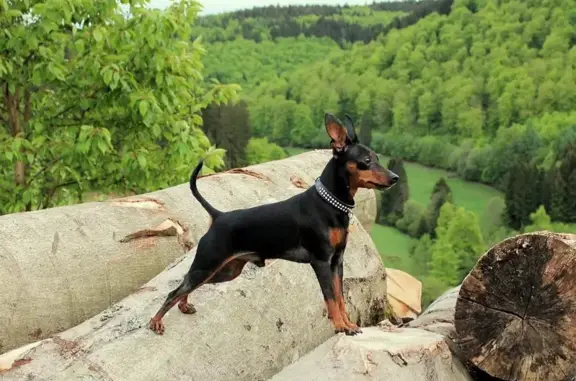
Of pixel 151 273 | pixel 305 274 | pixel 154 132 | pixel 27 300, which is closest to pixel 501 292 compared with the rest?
pixel 305 274

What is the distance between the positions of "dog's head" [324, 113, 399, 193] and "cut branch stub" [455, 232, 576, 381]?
113 centimetres

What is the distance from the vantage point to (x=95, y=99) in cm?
820

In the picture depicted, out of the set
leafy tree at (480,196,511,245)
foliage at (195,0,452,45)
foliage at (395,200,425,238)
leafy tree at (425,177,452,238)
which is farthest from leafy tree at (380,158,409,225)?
foliage at (195,0,452,45)

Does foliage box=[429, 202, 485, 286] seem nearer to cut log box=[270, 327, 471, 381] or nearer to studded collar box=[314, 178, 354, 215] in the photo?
cut log box=[270, 327, 471, 381]

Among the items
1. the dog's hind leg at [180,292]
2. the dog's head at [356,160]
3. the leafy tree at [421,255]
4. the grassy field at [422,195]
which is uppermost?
the dog's head at [356,160]

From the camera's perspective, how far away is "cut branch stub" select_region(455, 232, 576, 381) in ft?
13.8

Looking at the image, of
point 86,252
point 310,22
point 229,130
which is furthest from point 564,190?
point 310,22

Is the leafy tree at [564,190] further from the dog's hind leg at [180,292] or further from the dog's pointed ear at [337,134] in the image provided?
the dog's hind leg at [180,292]

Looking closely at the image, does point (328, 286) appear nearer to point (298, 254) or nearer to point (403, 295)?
point (298, 254)

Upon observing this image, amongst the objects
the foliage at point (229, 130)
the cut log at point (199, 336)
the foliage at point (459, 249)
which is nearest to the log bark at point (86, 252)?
the cut log at point (199, 336)

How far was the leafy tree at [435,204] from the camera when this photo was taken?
5550 cm

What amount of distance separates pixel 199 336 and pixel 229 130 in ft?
130

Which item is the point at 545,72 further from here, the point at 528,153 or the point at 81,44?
the point at 81,44

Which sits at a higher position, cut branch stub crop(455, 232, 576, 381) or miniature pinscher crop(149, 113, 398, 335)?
miniature pinscher crop(149, 113, 398, 335)
